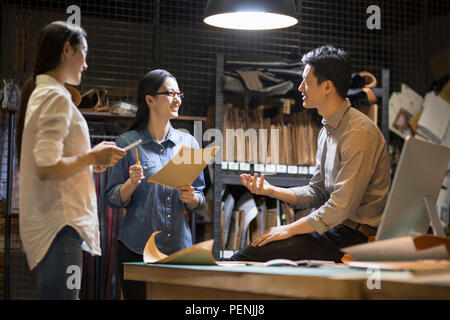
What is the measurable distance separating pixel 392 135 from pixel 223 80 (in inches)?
86.2

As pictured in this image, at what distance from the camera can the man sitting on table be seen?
3037 millimetres

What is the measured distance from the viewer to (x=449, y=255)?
2111mm

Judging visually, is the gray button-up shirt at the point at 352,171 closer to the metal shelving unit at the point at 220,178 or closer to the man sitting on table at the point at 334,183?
the man sitting on table at the point at 334,183

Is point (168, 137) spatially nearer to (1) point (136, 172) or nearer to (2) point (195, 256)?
(1) point (136, 172)

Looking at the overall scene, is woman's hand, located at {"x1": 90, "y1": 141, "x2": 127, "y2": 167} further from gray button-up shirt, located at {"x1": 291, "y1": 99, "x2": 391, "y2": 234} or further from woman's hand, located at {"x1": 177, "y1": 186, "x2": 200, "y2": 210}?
gray button-up shirt, located at {"x1": 291, "y1": 99, "x2": 391, "y2": 234}

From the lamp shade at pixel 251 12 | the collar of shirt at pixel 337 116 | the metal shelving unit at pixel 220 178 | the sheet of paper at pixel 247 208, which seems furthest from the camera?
the sheet of paper at pixel 247 208

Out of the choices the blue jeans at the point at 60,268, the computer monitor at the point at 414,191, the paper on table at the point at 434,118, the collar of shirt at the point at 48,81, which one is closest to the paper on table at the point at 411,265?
the computer monitor at the point at 414,191

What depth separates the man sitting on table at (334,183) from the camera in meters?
3.04

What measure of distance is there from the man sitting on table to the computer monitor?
592 millimetres

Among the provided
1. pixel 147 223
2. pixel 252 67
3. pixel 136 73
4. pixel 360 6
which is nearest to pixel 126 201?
pixel 147 223

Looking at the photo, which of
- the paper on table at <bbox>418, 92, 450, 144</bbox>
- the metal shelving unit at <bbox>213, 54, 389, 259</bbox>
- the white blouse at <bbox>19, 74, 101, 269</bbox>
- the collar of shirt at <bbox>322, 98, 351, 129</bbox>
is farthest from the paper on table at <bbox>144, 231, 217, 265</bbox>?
the paper on table at <bbox>418, 92, 450, 144</bbox>

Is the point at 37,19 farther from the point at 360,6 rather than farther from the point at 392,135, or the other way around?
the point at 392,135

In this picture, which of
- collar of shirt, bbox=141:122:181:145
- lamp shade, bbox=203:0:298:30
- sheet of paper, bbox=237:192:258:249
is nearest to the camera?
lamp shade, bbox=203:0:298:30
